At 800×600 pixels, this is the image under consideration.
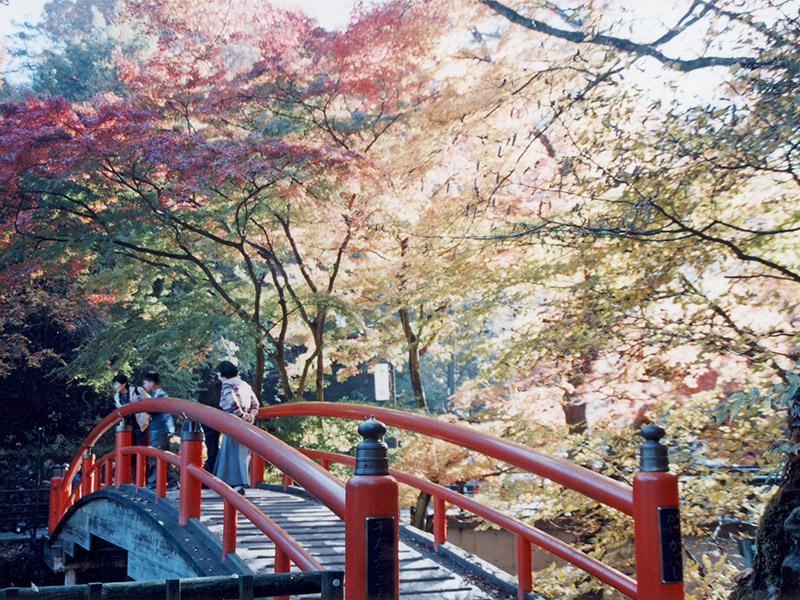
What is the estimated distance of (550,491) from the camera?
6.95 m

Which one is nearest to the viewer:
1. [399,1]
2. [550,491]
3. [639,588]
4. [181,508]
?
[639,588]

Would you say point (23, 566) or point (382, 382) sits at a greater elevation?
point (382, 382)

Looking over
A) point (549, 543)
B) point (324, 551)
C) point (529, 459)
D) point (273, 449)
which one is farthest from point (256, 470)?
point (529, 459)

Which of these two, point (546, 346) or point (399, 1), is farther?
point (399, 1)

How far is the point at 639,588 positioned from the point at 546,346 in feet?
11.7

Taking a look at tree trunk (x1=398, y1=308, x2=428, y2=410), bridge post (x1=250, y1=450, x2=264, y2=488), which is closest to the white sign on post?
tree trunk (x1=398, y1=308, x2=428, y2=410)

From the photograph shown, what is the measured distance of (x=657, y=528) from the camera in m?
2.61

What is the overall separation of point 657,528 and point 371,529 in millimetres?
1106

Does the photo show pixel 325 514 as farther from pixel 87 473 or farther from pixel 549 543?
pixel 87 473

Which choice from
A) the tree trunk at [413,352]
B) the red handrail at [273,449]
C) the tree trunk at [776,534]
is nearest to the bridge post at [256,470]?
the red handrail at [273,449]

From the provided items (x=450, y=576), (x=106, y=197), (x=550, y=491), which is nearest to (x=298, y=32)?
(x=106, y=197)

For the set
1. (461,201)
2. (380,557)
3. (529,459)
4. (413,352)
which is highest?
(461,201)

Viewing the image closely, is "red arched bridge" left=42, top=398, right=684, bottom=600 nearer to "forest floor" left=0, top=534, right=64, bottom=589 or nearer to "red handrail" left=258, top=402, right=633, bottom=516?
"red handrail" left=258, top=402, right=633, bottom=516

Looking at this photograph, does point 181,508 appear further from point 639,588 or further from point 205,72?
point 205,72
